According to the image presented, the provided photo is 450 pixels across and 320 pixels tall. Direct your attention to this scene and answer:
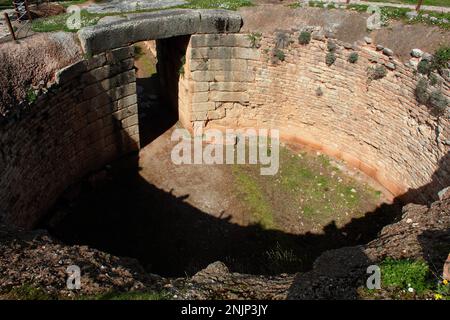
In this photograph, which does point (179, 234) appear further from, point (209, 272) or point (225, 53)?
point (225, 53)

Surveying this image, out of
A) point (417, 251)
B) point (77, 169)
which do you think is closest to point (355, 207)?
point (417, 251)

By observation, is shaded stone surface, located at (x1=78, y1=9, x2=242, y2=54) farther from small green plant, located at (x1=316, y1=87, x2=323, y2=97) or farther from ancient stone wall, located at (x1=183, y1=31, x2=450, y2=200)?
small green plant, located at (x1=316, y1=87, x2=323, y2=97)

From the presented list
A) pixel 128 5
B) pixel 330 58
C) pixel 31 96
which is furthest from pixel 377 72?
pixel 31 96

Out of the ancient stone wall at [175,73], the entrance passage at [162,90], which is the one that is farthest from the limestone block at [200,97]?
the entrance passage at [162,90]

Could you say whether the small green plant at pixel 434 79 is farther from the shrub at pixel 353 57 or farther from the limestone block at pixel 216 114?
the limestone block at pixel 216 114

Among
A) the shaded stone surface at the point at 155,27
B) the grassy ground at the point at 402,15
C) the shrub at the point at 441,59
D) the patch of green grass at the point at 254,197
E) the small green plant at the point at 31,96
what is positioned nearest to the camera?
the small green plant at the point at 31,96

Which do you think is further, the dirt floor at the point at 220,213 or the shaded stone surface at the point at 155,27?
the shaded stone surface at the point at 155,27
